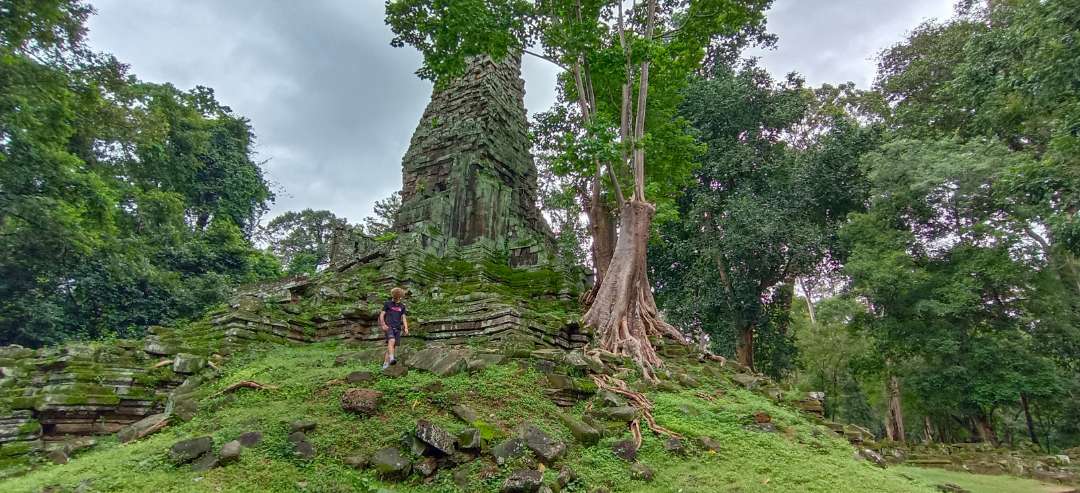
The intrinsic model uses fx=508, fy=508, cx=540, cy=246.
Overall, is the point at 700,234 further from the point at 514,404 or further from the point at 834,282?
the point at 514,404

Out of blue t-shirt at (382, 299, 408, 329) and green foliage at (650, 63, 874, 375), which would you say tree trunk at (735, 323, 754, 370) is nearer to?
green foliage at (650, 63, 874, 375)

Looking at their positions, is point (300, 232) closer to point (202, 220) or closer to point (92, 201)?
point (202, 220)

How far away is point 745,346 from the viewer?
14.8 metres

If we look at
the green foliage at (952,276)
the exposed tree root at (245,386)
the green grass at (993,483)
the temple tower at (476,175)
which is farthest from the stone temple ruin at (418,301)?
the green foliage at (952,276)

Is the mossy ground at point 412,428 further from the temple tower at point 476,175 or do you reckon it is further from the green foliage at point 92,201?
the green foliage at point 92,201

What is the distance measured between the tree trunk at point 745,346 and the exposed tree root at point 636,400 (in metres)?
9.81

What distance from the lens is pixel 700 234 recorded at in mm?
15852

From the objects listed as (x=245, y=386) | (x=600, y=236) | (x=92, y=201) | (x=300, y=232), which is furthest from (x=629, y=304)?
(x=300, y=232)

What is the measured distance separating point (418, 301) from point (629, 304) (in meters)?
3.82

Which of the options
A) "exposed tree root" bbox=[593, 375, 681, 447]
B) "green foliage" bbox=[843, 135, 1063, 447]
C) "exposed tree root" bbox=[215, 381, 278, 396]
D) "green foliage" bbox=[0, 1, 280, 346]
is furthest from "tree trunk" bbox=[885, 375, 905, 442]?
"green foliage" bbox=[0, 1, 280, 346]

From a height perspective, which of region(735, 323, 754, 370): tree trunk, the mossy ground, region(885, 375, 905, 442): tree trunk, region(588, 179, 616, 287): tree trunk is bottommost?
region(885, 375, 905, 442): tree trunk

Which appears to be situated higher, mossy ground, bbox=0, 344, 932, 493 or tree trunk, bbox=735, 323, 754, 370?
tree trunk, bbox=735, 323, 754, 370

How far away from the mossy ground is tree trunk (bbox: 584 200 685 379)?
1.79m

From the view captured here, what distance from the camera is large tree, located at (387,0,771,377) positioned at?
8.48 meters
